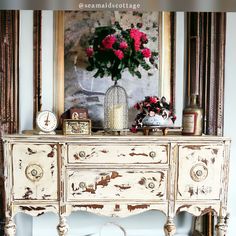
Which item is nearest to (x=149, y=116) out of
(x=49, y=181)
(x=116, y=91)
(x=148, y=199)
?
(x=116, y=91)

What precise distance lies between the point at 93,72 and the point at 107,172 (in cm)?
79

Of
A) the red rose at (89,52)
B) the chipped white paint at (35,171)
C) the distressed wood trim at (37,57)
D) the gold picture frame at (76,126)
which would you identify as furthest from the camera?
the distressed wood trim at (37,57)

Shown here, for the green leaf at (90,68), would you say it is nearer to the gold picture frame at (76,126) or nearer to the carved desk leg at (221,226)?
the gold picture frame at (76,126)

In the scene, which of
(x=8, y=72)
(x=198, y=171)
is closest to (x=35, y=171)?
(x=8, y=72)

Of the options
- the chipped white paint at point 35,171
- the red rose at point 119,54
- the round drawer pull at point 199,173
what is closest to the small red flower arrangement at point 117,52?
the red rose at point 119,54

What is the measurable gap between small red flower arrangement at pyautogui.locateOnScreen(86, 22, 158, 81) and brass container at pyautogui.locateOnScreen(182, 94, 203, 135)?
0.42m

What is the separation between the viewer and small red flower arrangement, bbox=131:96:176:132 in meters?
2.90

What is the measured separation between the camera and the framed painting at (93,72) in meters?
3.12

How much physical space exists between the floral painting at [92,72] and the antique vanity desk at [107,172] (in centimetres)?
45

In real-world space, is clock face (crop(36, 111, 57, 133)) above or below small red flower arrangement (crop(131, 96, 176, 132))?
below

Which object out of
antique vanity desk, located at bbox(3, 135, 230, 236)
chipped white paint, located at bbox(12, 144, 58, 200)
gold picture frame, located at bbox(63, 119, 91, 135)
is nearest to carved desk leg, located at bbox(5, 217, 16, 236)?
antique vanity desk, located at bbox(3, 135, 230, 236)

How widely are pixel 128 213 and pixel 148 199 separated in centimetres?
16

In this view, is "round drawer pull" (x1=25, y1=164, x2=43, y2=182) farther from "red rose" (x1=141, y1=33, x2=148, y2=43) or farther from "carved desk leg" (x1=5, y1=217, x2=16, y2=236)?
"red rose" (x1=141, y1=33, x2=148, y2=43)

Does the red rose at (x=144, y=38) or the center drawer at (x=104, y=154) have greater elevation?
the red rose at (x=144, y=38)
